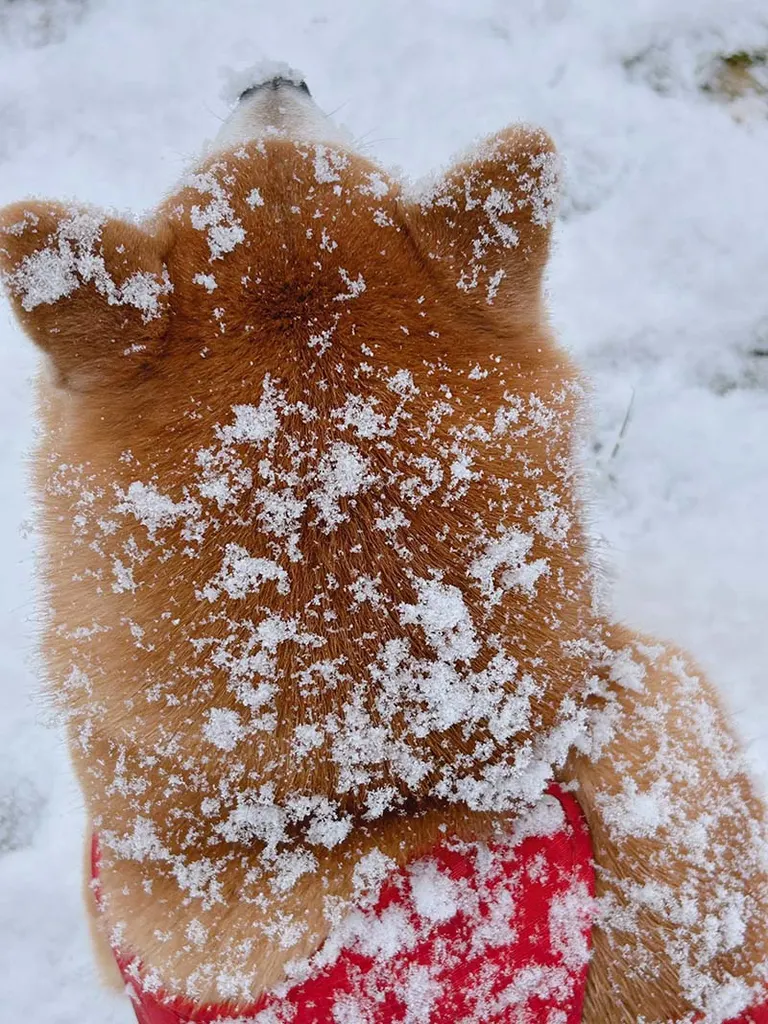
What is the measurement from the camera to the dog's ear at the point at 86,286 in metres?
1.20

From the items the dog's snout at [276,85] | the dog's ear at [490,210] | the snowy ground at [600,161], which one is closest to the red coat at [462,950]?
the dog's ear at [490,210]

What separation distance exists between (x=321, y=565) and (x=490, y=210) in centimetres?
64

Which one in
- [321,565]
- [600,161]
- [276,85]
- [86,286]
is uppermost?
[600,161]

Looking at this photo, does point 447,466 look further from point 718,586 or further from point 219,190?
point 718,586

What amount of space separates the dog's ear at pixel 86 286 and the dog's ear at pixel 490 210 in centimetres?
44

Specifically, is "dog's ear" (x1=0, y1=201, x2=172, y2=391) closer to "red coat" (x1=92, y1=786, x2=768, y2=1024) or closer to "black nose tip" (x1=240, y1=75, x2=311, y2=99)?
"black nose tip" (x1=240, y1=75, x2=311, y2=99)

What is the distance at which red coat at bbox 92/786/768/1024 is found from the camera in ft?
4.02

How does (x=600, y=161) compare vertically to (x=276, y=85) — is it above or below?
above

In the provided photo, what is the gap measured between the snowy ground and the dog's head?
1335 mm

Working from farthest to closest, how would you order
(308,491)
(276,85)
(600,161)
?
1. (600,161)
2. (276,85)
3. (308,491)

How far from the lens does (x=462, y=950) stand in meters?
1.23

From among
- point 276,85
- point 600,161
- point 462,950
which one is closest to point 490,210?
point 276,85

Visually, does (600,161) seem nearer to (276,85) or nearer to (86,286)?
(276,85)

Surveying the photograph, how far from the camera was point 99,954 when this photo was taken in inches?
70.4
